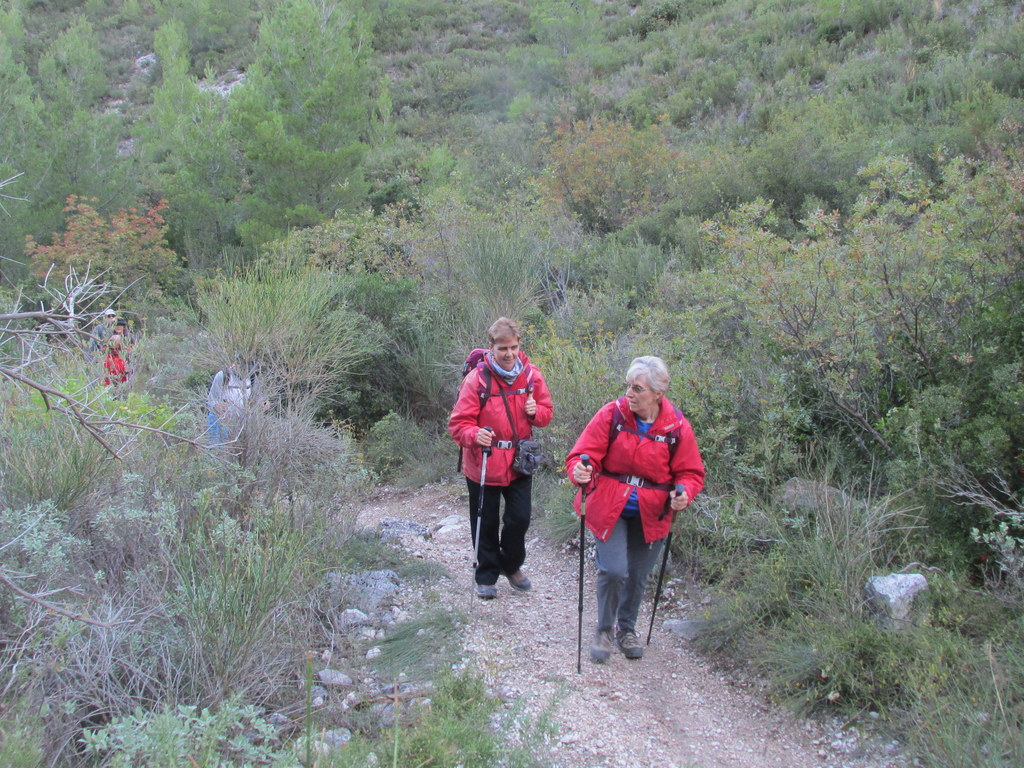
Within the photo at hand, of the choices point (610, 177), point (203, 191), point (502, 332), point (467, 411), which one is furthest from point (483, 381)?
point (203, 191)

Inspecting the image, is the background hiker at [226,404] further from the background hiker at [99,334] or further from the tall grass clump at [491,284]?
the tall grass clump at [491,284]

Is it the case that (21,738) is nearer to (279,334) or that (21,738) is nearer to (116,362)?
(116,362)

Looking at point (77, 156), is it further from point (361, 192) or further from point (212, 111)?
point (361, 192)

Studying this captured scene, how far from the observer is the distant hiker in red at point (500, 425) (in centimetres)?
482

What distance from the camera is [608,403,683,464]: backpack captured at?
164 inches

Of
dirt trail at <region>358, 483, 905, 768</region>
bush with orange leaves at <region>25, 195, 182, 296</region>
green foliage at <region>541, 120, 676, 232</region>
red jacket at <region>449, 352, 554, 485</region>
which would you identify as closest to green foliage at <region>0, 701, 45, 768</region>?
dirt trail at <region>358, 483, 905, 768</region>

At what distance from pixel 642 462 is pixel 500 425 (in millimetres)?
1084

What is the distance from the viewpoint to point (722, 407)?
5.66 m

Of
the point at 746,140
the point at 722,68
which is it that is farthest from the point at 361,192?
the point at 722,68

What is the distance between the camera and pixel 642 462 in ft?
13.6

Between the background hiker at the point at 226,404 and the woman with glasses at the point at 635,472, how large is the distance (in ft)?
9.59

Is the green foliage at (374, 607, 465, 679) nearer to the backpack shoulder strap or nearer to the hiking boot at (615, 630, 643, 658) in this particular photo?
the hiking boot at (615, 630, 643, 658)

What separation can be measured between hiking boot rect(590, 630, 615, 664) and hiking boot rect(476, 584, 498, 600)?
1001mm

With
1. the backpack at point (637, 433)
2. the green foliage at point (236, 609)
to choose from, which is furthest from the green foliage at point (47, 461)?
the backpack at point (637, 433)
